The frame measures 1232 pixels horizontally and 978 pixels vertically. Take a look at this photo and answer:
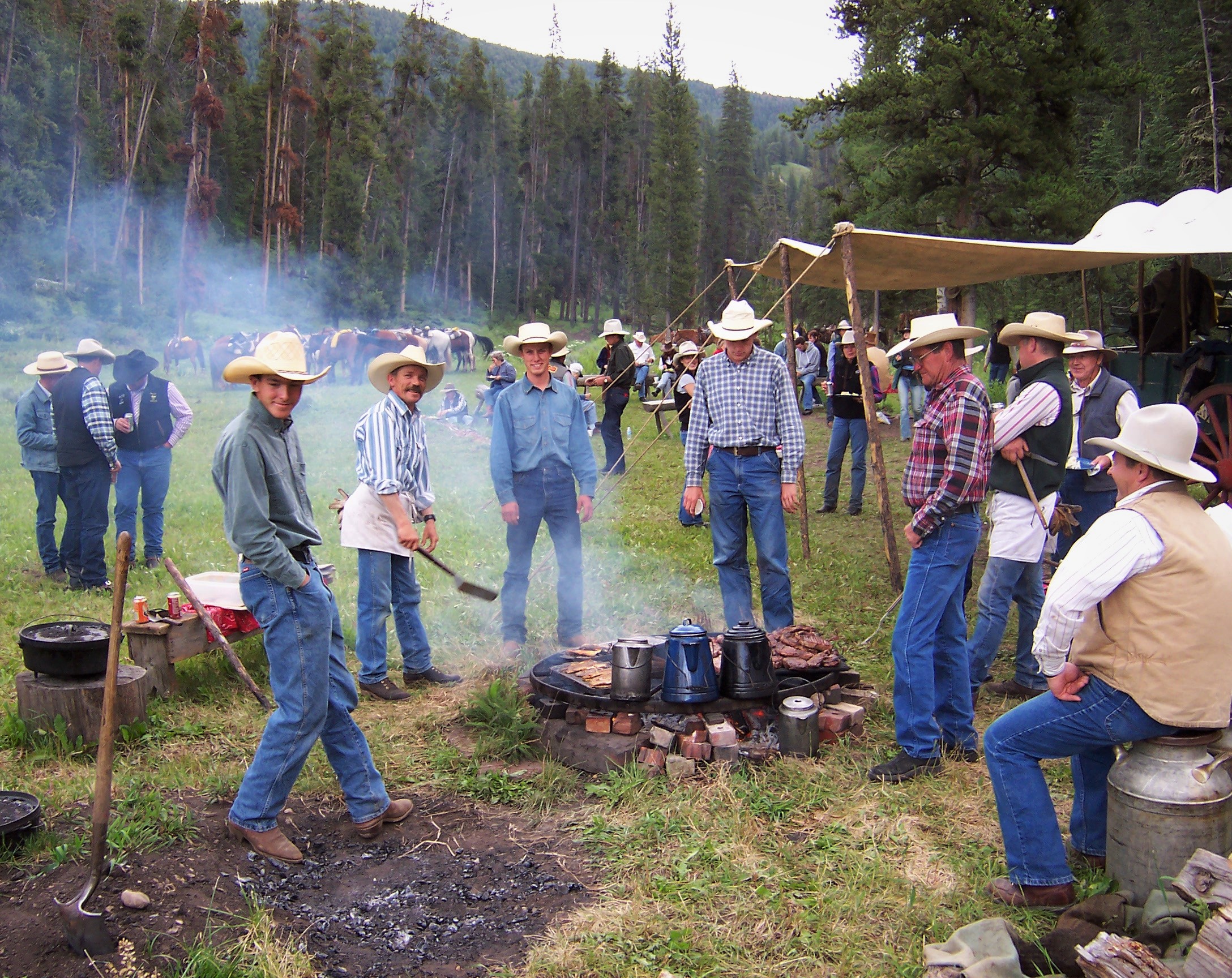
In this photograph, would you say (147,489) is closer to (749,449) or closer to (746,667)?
(749,449)

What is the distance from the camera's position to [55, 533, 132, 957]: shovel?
3.12 metres

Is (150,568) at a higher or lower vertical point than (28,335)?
lower

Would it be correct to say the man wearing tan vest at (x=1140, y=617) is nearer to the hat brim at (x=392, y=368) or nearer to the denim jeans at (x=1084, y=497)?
the denim jeans at (x=1084, y=497)

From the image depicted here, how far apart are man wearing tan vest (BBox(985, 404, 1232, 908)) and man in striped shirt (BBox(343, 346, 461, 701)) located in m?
3.53

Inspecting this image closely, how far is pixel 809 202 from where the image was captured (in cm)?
7006

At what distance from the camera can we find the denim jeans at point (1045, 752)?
315cm

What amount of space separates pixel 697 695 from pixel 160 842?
8.06ft

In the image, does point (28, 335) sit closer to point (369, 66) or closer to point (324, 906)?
point (369, 66)

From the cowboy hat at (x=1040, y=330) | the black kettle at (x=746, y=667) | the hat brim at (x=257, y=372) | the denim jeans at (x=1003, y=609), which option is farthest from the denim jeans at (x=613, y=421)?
the hat brim at (x=257, y=372)

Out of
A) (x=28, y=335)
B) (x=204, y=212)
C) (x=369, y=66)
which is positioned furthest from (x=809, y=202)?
(x=28, y=335)

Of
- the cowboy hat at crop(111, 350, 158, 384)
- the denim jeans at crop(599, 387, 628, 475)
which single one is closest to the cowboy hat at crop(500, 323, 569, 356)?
the cowboy hat at crop(111, 350, 158, 384)

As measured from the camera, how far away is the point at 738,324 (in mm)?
6023

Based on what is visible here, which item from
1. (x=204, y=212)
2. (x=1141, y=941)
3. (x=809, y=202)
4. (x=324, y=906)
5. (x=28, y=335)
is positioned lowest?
(x=324, y=906)

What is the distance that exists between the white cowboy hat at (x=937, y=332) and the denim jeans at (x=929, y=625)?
81 cm
